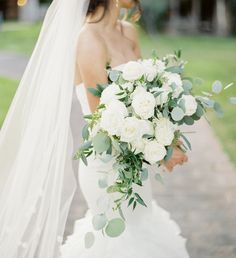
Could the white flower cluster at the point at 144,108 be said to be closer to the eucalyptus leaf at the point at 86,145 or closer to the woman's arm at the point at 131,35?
the eucalyptus leaf at the point at 86,145

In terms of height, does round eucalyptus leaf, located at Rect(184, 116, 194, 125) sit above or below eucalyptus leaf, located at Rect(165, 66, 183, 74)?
below

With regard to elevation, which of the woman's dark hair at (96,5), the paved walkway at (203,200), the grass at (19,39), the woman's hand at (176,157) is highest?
the woman's dark hair at (96,5)

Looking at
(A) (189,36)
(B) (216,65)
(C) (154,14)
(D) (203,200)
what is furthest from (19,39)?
(D) (203,200)

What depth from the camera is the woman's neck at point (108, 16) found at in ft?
12.3

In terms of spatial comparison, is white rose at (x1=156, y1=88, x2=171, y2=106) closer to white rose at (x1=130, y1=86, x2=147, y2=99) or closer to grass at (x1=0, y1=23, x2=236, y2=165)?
white rose at (x1=130, y1=86, x2=147, y2=99)

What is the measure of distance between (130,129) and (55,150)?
2.13 feet

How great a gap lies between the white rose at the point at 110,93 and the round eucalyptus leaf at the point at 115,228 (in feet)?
1.91

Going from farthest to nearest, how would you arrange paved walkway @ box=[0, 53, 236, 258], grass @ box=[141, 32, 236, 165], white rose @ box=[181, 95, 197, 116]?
grass @ box=[141, 32, 236, 165]
paved walkway @ box=[0, 53, 236, 258]
white rose @ box=[181, 95, 197, 116]

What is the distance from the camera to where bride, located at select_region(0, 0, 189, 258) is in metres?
3.68

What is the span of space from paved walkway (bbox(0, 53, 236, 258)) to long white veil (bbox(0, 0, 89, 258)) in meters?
0.35

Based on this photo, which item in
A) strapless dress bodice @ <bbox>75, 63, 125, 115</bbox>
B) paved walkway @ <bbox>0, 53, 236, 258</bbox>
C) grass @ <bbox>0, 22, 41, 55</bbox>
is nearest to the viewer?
strapless dress bodice @ <bbox>75, 63, 125, 115</bbox>

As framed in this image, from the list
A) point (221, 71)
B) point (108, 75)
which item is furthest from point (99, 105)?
point (221, 71)

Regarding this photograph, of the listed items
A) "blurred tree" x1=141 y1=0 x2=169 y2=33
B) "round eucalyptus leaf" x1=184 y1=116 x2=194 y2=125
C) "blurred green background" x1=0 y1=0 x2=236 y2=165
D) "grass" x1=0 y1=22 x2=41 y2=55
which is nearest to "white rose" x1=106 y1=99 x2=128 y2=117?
"round eucalyptus leaf" x1=184 y1=116 x2=194 y2=125

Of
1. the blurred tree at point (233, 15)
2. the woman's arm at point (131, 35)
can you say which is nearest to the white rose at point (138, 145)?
the woman's arm at point (131, 35)
